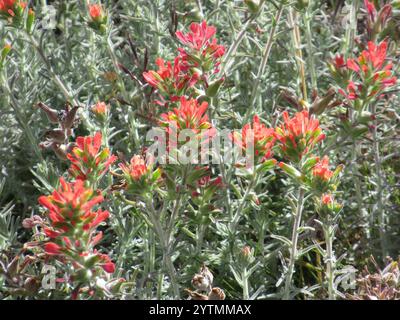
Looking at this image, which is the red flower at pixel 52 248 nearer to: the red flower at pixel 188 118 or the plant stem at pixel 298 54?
the red flower at pixel 188 118

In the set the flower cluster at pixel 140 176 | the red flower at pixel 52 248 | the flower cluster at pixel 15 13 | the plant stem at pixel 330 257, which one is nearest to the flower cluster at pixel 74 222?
the red flower at pixel 52 248

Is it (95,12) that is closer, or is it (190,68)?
(190,68)

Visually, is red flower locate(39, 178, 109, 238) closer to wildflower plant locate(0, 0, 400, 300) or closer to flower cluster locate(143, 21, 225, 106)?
wildflower plant locate(0, 0, 400, 300)

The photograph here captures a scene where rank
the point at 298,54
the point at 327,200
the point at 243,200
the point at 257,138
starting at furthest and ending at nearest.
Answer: the point at 298,54 → the point at 243,200 → the point at 327,200 → the point at 257,138

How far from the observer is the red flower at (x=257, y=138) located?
182 centimetres

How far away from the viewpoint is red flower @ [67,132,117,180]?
177 centimetres

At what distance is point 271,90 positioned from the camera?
301cm

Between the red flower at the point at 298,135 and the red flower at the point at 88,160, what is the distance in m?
0.47

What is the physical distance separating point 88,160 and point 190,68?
18.0 inches

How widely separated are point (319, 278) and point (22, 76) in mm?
1454

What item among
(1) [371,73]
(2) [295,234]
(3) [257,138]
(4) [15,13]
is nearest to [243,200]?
(2) [295,234]

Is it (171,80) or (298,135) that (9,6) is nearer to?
(171,80)

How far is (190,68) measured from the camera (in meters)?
2.02
